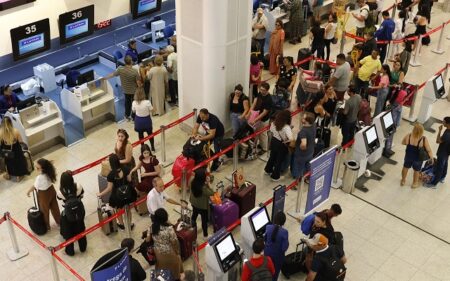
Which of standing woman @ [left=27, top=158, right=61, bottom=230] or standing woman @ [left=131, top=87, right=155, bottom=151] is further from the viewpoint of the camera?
standing woman @ [left=131, top=87, right=155, bottom=151]

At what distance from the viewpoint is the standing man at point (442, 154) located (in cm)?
910

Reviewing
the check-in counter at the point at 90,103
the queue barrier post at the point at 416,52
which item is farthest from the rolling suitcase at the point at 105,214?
the queue barrier post at the point at 416,52

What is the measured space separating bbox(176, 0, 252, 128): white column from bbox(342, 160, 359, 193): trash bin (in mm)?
2666

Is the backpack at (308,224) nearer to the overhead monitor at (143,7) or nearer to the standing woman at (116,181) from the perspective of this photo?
the standing woman at (116,181)

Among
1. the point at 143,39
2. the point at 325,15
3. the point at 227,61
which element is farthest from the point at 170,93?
the point at 325,15

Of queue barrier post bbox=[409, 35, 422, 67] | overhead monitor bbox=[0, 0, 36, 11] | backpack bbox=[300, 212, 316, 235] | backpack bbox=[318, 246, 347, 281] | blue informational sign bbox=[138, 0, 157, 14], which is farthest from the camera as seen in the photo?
blue informational sign bbox=[138, 0, 157, 14]

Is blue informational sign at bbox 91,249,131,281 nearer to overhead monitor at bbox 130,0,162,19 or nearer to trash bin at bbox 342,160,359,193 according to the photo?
trash bin at bbox 342,160,359,193

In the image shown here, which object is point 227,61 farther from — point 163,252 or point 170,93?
point 163,252

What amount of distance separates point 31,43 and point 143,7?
374 centimetres

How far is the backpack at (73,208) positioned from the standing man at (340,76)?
5498 mm

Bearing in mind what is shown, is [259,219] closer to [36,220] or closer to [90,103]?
[36,220]

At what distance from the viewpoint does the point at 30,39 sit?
508 inches

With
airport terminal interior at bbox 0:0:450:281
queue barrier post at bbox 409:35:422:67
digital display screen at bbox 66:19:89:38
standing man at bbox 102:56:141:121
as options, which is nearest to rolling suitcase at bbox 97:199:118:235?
airport terminal interior at bbox 0:0:450:281

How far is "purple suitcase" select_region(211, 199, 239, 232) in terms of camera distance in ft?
26.8
